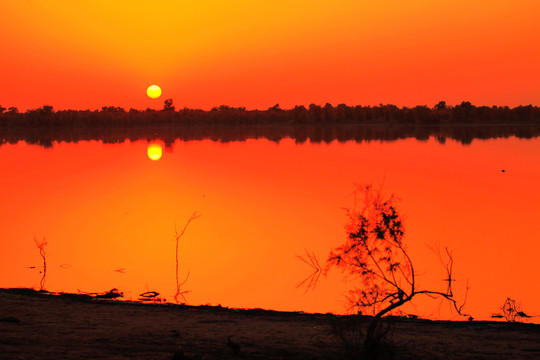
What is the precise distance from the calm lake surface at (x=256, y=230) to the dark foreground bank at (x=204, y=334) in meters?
1.02

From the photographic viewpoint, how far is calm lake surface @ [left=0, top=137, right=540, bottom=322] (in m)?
7.73

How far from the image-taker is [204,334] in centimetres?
517

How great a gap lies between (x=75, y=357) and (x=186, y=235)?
21.6 ft

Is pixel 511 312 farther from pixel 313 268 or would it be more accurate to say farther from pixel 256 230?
pixel 256 230

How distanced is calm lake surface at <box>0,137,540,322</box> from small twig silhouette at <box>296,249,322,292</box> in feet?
0.31

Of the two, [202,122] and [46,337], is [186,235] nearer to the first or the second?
[46,337]

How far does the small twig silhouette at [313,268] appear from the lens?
25.7 feet

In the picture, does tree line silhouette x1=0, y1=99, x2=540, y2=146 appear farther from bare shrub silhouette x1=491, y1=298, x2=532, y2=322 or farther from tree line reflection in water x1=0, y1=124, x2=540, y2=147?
bare shrub silhouette x1=491, y1=298, x2=532, y2=322

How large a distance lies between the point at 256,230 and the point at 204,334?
6.20 meters

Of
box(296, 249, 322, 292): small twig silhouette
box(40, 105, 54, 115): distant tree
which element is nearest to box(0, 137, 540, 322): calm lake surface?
box(296, 249, 322, 292): small twig silhouette

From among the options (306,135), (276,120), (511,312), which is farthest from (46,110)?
(511,312)

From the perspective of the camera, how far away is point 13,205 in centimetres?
1540

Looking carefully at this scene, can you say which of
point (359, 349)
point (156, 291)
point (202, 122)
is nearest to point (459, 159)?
point (156, 291)

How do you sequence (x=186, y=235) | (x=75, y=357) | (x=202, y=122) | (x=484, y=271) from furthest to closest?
1. (x=202, y=122)
2. (x=186, y=235)
3. (x=484, y=271)
4. (x=75, y=357)
